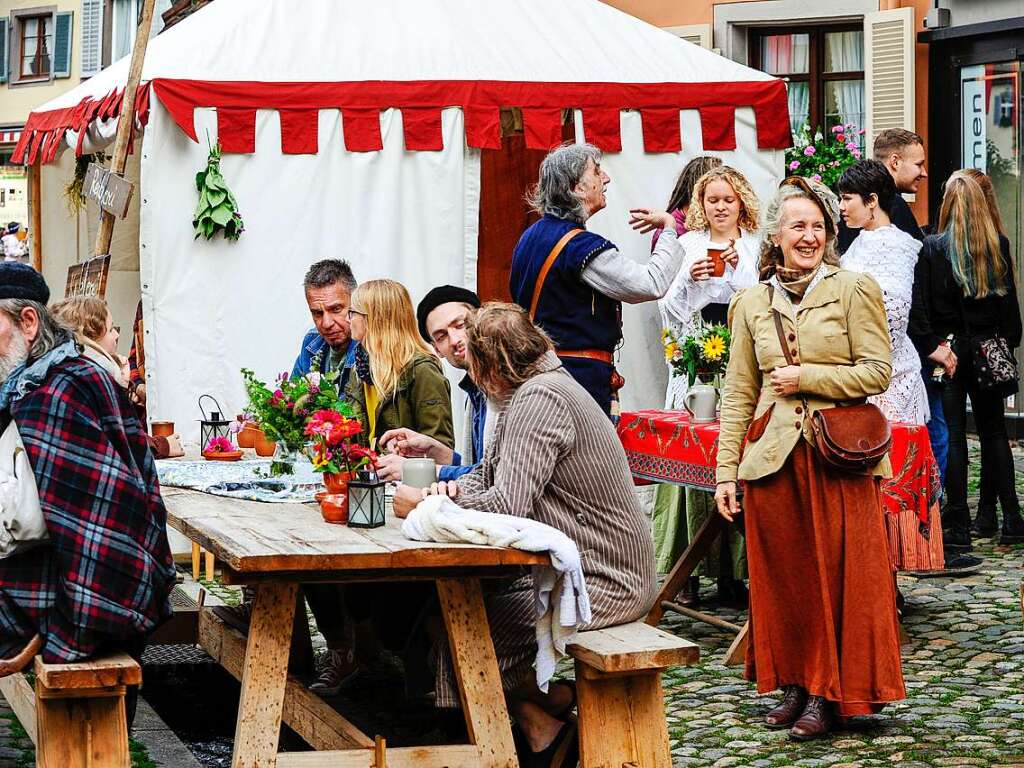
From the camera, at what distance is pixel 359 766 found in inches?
170

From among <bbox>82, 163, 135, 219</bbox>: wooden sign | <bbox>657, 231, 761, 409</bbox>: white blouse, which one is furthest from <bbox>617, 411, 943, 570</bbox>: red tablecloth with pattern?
<bbox>82, 163, 135, 219</bbox>: wooden sign

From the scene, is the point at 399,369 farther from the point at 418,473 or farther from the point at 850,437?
the point at 850,437

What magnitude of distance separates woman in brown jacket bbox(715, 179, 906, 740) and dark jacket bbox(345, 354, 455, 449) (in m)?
1.00

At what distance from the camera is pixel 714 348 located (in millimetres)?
6965

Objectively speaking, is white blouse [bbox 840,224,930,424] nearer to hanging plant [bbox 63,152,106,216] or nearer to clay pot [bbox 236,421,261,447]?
clay pot [bbox 236,421,261,447]

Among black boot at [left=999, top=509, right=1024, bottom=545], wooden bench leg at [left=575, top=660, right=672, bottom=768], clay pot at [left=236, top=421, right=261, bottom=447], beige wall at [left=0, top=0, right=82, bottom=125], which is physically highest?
beige wall at [left=0, top=0, right=82, bottom=125]

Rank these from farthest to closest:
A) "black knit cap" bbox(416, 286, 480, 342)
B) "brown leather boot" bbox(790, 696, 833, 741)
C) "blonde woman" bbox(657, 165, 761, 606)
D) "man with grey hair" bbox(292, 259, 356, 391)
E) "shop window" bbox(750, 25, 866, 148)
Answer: "shop window" bbox(750, 25, 866, 148) → "blonde woman" bbox(657, 165, 761, 606) → "man with grey hair" bbox(292, 259, 356, 391) → "black knit cap" bbox(416, 286, 480, 342) → "brown leather boot" bbox(790, 696, 833, 741)

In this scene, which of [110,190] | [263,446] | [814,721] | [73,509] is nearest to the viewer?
[73,509]

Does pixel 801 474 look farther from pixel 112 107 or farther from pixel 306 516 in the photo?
pixel 112 107

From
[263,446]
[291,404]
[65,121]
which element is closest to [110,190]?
[65,121]

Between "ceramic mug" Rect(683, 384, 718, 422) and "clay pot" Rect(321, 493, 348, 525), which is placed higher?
"ceramic mug" Rect(683, 384, 718, 422)

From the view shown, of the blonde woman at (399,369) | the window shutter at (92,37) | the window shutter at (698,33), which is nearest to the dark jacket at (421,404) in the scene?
the blonde woman at (399,369)

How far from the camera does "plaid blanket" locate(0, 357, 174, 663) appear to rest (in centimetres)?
415

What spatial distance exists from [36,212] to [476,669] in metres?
8.12
